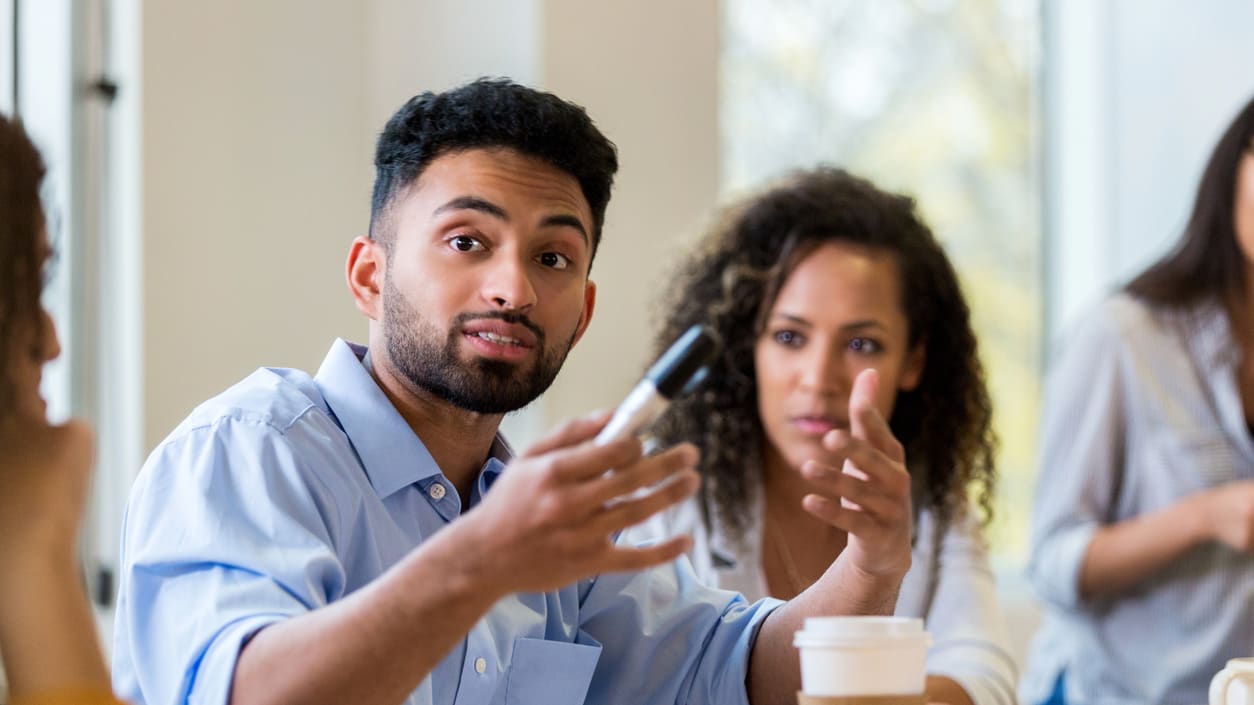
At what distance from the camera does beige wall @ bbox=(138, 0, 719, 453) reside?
1884 millimetres

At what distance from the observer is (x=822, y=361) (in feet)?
5.85

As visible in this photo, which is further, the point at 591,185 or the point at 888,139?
the point at 888,139

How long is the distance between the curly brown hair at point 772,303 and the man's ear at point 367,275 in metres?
0.74

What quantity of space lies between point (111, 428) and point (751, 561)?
760 mm

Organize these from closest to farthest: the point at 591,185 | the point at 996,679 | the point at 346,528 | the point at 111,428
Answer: the point at 346,528 → the point at 591,185 → the point at 111,428 → the point at 996,679

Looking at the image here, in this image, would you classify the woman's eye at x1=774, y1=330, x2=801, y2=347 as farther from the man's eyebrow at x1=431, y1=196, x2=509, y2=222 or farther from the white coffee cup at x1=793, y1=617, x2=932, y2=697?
the white coffee cup at x1=793, y1=617, x2=932, y2=697

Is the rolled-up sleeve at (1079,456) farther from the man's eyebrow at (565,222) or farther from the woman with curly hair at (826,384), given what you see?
the man's eyebrow at (565,222)

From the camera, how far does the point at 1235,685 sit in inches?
44.4

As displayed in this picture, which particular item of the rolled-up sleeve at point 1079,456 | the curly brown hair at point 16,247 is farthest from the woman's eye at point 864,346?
the curly brown hair at point 16,247

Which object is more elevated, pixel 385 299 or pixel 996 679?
pixel 385 299

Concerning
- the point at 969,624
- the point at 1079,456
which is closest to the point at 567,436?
the point at 969,624

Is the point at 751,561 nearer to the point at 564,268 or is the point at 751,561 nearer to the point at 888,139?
the point at 564,268

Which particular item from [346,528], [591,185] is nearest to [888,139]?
[591,185]

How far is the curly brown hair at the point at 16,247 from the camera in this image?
854mm
